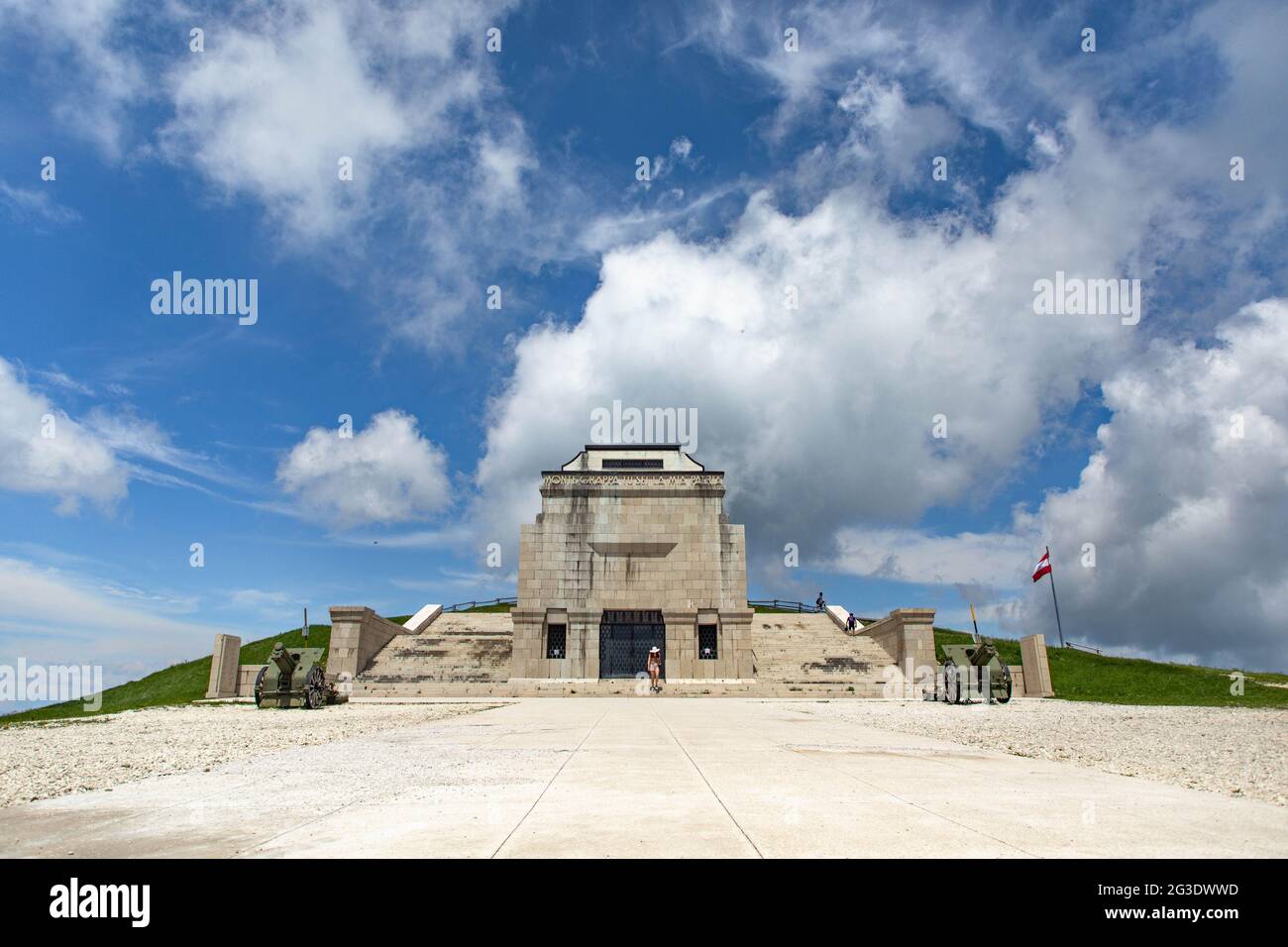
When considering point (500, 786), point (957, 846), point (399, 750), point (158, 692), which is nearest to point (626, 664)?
point (158, 692)

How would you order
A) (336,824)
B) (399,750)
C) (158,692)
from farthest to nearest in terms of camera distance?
1. (158,692)
2. (399,750)
3. (336,824)

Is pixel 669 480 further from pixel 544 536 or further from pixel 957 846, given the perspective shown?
pixel 957 846

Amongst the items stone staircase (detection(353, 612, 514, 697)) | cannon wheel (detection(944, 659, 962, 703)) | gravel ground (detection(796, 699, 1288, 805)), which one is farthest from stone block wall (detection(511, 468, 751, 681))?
gravel ground (detection(796, 699, 1288, 805))

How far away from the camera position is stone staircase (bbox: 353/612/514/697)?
98.3ft

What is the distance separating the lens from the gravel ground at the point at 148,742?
7402 millimetres

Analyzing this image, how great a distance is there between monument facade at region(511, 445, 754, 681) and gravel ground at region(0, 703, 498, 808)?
56.3 ft

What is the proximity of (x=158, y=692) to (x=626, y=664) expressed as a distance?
20.9m

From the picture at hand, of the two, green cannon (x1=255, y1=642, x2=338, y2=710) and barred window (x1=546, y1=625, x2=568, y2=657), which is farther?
barred window (x1=546, y1=625, x2=568, y2=657)

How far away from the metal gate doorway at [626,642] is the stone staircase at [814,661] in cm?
495

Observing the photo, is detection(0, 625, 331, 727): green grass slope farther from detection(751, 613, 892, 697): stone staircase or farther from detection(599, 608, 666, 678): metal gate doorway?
detection(751, 613, 892, 697): stone staircase

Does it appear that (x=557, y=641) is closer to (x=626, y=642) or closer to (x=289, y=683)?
(x=626, y=642)

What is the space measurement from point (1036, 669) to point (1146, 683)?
4480 millimetres

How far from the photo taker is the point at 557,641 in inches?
1414
